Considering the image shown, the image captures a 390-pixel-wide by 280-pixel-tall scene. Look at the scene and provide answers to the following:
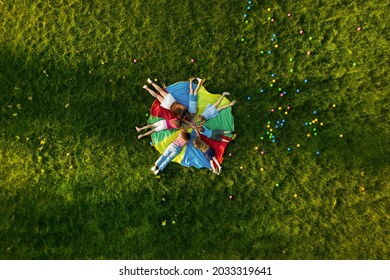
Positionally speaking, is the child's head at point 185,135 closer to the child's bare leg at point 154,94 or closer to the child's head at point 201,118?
the child's head at point 201,118

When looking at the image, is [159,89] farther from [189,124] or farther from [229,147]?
[229,147]

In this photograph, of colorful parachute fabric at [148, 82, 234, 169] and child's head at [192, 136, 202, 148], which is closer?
child's head at [192, 136, 202, 148]

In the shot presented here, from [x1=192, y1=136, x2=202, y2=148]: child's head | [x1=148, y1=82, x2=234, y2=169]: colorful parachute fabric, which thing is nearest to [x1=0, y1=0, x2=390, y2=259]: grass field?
[x1=148, y1=82, x2=234, y2=169]: colorful parachute fabric

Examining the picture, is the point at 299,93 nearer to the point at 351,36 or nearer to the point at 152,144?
the point at 351,36

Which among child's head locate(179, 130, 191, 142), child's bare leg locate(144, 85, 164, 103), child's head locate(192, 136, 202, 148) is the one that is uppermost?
child's bare leg locate(144, 85, 164, 103)

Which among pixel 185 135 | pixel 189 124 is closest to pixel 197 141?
pixel 185 135

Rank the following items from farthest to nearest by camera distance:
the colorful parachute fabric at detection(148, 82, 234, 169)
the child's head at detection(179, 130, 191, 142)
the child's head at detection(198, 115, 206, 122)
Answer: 1. the colorful parachute fabric at detection(148, 82, 234, 169)
2. the child's head at detection(198, 115, 206, 122)
3. the child's head at detection(179, 130, 191, 142)

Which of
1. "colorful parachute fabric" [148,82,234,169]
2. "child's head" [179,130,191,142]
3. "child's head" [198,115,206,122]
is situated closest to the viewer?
"child's head" [179,130,191,142]

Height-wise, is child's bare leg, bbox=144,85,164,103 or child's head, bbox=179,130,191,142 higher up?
child's bare leg, bbox=144,85,164,103

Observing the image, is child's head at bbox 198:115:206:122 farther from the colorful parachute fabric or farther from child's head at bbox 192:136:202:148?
child's head at bbox 192:136:202:148
